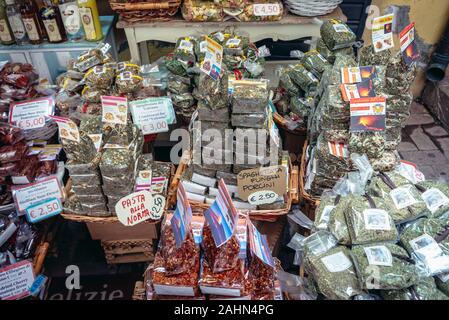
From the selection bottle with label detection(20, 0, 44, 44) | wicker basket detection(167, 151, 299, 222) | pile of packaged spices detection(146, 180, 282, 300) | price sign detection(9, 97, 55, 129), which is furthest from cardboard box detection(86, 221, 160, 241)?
bottle with label detection(20, 0, 44, 44)

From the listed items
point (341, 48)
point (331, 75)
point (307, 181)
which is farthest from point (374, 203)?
point (341, 48)

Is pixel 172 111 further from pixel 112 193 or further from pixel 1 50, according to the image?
pixel 1 50

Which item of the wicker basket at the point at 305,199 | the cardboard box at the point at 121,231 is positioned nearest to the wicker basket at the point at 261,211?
the wicker basket at the point at 305,199

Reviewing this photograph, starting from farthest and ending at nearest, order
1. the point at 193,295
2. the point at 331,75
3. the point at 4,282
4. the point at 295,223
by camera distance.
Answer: the point at 295,223
the point at 331,75
the point at 4,282
the point at 193,295

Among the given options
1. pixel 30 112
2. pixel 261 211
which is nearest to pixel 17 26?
pixel 30 112

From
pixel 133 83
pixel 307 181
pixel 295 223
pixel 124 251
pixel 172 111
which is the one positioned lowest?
pixel 124 251

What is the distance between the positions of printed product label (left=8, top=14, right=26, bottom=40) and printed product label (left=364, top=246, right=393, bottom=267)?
10.9 ft

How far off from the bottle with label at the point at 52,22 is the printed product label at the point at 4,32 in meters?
0.32

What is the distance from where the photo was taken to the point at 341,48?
8.98 feet

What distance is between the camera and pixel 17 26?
126 inches

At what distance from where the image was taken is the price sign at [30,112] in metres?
2.62

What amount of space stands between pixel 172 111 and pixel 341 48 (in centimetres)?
137

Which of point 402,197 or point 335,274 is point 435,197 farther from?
point 335,274

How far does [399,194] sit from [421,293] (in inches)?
20.6
